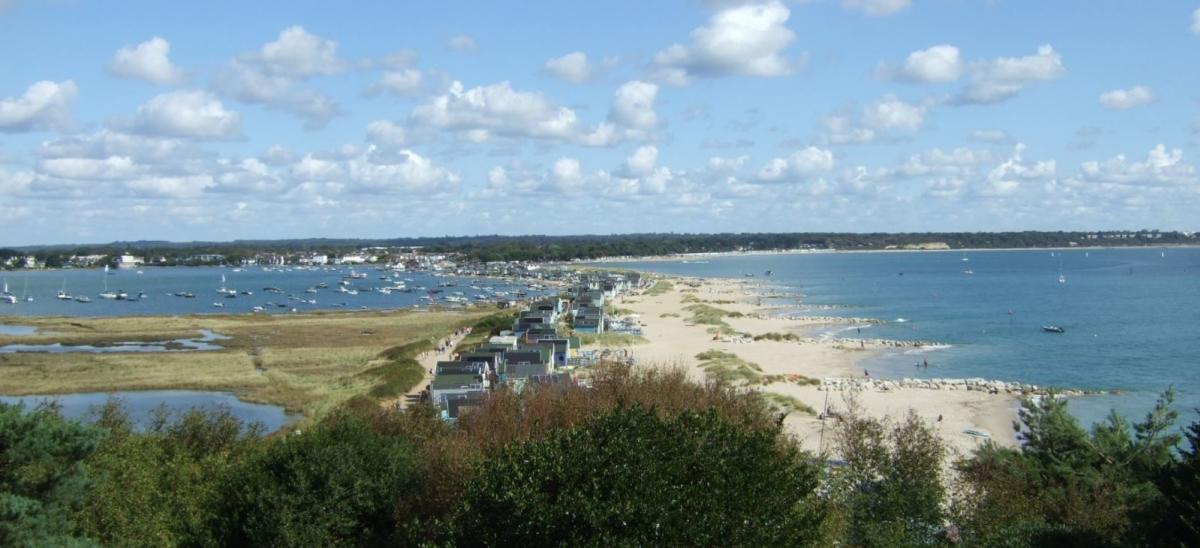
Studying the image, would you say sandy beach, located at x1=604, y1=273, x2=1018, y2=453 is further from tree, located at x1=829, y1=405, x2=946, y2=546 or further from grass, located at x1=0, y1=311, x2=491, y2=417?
grass, located at x1=0, y1=311, x2=491, y2=417

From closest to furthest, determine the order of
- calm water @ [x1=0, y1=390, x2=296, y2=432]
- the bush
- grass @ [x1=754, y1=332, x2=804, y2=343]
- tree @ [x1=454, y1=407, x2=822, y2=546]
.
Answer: tree @ [x1=454, y1=407, x2=822, y2=546]
the bush
calm water @ [x1=0, y1=390, x2=296, y2=432]
grass @ [x1=754, y1=332, x2=804, y2=343]


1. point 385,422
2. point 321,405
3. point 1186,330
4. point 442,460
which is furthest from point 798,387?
point 1186,330

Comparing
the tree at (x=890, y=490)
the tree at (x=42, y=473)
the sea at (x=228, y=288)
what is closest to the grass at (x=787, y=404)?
the tree at (x=890, y=490)

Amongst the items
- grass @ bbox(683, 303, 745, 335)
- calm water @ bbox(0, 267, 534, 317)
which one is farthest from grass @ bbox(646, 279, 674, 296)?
grass @ bbox(683, 303, 745, 335)

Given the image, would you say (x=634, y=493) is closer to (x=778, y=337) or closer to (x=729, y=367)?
(x=729, y=367)

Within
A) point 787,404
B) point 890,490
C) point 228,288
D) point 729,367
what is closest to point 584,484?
point 890,490

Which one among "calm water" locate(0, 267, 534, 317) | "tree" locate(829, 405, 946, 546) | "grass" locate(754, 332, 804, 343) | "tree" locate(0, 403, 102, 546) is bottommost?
"calm water" locate(0, 267, 534, 317)
